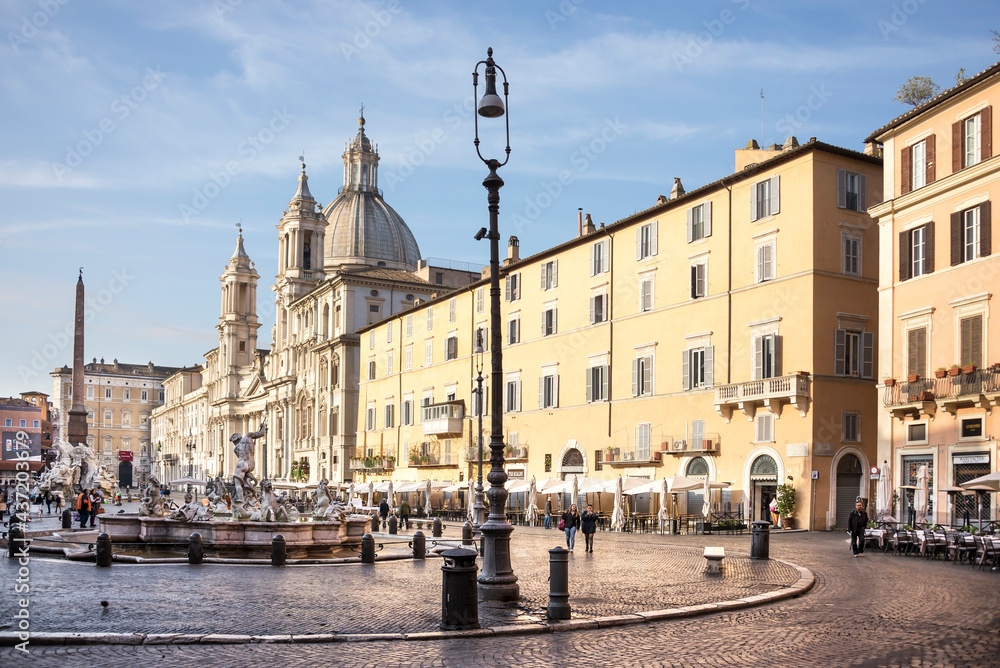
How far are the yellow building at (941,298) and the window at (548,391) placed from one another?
20.7 meters

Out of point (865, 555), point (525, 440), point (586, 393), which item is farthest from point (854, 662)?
point (525, 440)

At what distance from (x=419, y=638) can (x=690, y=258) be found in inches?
1267

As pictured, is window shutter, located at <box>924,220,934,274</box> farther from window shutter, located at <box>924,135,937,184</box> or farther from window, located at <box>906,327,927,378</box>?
window, located at <box>906,327,927,378</box>

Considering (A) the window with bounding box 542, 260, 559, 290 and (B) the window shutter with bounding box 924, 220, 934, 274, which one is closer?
(B) the window shutter with bounding box 924, 220, 934, 274

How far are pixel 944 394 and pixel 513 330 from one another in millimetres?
29165

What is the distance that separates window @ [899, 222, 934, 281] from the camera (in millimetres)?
31375

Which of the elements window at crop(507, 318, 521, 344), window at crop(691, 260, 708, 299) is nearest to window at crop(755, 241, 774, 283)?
window at crop(691, 260, 708, 299)

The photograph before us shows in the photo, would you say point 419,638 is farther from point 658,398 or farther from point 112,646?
point 658,398

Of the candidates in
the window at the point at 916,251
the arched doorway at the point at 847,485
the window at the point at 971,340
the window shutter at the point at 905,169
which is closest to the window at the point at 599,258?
the arched doorway at the point at 847,485

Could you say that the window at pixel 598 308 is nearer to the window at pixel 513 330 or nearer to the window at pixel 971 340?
the window at pixel 513 330

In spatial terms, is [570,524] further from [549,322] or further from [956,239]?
[549,322]

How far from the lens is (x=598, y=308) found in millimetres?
48344

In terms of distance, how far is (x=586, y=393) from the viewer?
48.6 meters

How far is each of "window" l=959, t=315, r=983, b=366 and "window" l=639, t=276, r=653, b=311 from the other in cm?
1642
